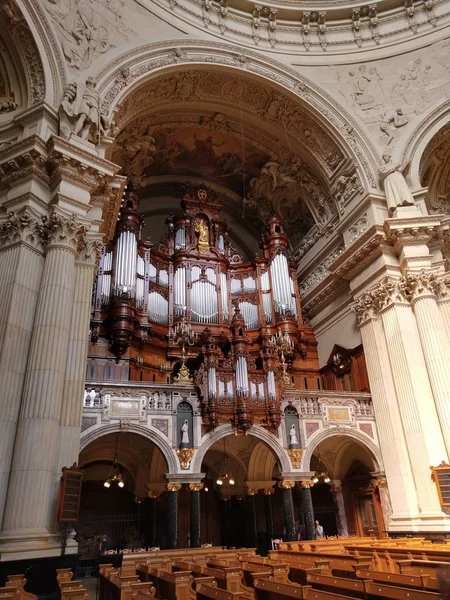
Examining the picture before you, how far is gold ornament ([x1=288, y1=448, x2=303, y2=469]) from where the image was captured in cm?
1283

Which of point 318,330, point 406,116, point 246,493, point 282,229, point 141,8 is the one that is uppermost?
point 141,8

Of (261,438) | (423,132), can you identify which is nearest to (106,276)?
(261,438)

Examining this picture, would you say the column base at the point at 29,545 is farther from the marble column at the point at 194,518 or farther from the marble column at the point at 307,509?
the marble column at the point at 307,509

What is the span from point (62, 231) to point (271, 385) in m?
6.84

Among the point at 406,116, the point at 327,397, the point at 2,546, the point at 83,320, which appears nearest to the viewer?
the point at 2,546

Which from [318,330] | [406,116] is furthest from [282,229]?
[406,116]

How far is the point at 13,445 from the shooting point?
29.0ft

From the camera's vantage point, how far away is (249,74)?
16781mm

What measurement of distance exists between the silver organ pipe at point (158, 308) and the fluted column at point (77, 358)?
4.92 meters

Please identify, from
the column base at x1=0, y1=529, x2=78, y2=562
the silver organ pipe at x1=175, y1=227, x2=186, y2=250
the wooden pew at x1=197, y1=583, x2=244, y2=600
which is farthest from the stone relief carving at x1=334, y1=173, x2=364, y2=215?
the wooden pew at x1=197, y1=583, x2=244, y2=600

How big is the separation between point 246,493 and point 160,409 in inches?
221

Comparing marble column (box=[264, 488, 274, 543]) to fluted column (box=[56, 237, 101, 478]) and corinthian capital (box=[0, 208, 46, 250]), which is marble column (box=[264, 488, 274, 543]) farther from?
corinthian capital (box=[0, 208, 46, 250])

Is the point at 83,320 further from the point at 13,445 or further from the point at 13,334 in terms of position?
the point at 13,445

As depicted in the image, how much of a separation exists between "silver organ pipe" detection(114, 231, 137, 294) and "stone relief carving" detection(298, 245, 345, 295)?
7.03 metres
